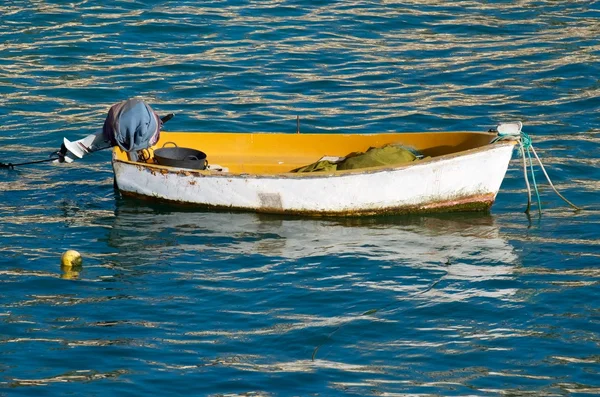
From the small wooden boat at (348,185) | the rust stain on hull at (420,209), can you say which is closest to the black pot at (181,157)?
the small wooden boat at (348,185)

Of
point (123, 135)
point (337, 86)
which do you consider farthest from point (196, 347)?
point (337, 86)

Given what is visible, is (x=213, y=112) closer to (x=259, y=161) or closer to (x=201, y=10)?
(x=259, y=161)

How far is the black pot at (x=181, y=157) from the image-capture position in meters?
13.2

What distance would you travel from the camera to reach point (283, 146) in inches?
557

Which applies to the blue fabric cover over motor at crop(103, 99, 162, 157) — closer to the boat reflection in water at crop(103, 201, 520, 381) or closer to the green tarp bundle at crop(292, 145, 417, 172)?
the boat reflection in water at crop(103, 201, 520, 381)

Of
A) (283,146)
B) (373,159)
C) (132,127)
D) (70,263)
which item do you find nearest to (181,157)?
(132,127)

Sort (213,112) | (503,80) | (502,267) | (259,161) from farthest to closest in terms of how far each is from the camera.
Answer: (503,80) < (213,112) < (259,161) < (502,267)

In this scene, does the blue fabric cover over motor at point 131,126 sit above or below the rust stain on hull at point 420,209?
above

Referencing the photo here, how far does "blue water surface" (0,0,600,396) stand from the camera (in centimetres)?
930

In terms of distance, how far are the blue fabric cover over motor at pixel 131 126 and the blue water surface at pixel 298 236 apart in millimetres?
742

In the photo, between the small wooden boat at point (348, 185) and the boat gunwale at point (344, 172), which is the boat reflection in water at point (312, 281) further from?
the boat gunwale at point (344, 172)

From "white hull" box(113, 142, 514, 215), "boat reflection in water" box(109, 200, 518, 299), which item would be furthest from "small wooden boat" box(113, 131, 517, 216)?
"boat reflection in water" box(109, 200, 518, 299)

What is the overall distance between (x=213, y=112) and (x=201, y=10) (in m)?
5.36

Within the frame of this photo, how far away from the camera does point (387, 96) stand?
1758 cm
